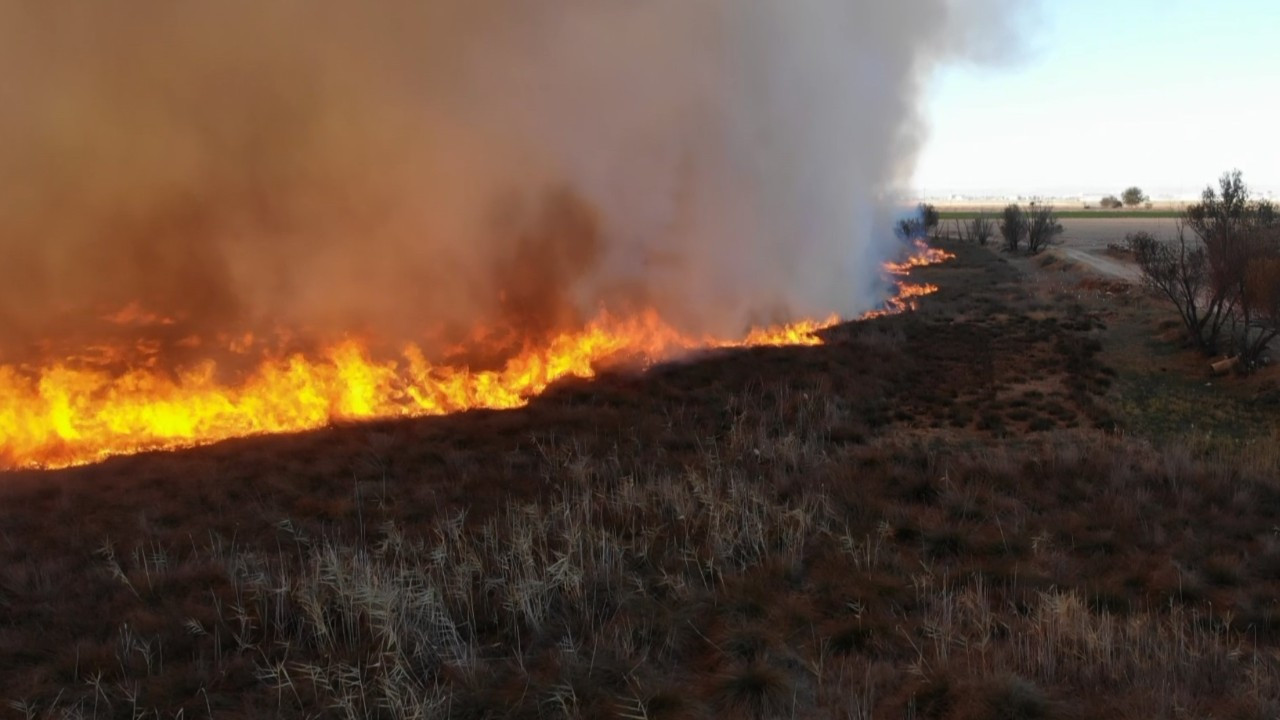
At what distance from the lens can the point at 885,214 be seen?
1044 inches

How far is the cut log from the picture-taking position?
12.6 metres

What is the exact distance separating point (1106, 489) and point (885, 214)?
20.9m

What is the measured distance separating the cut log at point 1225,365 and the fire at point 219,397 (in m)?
10.4

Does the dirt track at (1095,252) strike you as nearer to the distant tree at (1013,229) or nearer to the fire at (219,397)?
the distant tree at (1013,229)

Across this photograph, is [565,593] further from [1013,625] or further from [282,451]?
[282,451]

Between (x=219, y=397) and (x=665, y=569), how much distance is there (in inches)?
286

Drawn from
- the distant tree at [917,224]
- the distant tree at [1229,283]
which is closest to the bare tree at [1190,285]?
the distant tree at [1229,283]

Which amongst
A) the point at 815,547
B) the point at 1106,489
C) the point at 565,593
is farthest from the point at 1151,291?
the point at 565,593

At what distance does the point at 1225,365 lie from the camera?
1275cm

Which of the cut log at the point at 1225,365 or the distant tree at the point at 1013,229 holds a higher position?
the distant tree at the point at 1013,229

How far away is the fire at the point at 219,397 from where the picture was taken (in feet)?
30.8

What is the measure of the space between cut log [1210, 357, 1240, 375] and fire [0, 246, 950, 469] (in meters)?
10.4

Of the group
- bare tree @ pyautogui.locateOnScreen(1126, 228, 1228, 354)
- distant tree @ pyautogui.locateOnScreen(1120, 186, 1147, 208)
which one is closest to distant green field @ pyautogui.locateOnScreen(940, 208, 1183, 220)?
distant tree @ pyautogui.locateOnScreen(1120, 186, 1147, 208)

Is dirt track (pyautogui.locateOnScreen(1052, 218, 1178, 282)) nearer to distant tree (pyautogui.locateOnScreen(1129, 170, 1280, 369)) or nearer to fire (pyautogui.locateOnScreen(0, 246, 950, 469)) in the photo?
distant tree (pyautogui.locateOnScreen(1129, 170, 1280, 369))
